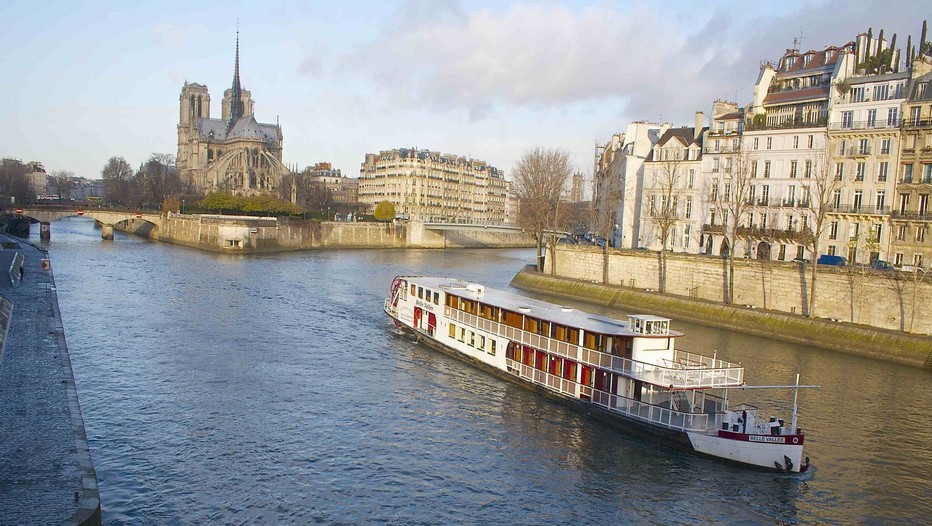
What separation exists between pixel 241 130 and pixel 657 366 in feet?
542

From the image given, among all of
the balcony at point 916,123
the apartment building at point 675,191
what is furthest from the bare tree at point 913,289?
the apartment building at point 675,191

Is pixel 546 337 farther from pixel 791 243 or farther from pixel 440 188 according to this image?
pixel 440 188

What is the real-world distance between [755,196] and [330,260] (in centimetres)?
4891

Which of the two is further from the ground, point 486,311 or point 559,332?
point 486,311

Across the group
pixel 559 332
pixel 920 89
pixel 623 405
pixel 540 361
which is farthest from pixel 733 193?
pixel 623 405

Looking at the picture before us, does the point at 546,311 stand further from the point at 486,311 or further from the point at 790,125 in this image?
the point at 790,125

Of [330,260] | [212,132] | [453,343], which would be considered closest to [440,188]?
[212,132]

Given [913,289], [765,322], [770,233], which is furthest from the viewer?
[770,233]

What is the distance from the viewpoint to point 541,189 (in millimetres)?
72875

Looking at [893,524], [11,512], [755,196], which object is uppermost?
[755,196]

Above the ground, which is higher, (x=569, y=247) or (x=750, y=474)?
(x=569, y=247)

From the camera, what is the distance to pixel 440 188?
16825 centimetres

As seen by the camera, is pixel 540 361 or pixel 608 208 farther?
pixel 608 208

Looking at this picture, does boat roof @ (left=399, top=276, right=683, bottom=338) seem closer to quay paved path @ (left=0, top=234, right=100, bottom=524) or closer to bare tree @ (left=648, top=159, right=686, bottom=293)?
quay paved path @ (left=0, top=234, right=100, bottom=524)
